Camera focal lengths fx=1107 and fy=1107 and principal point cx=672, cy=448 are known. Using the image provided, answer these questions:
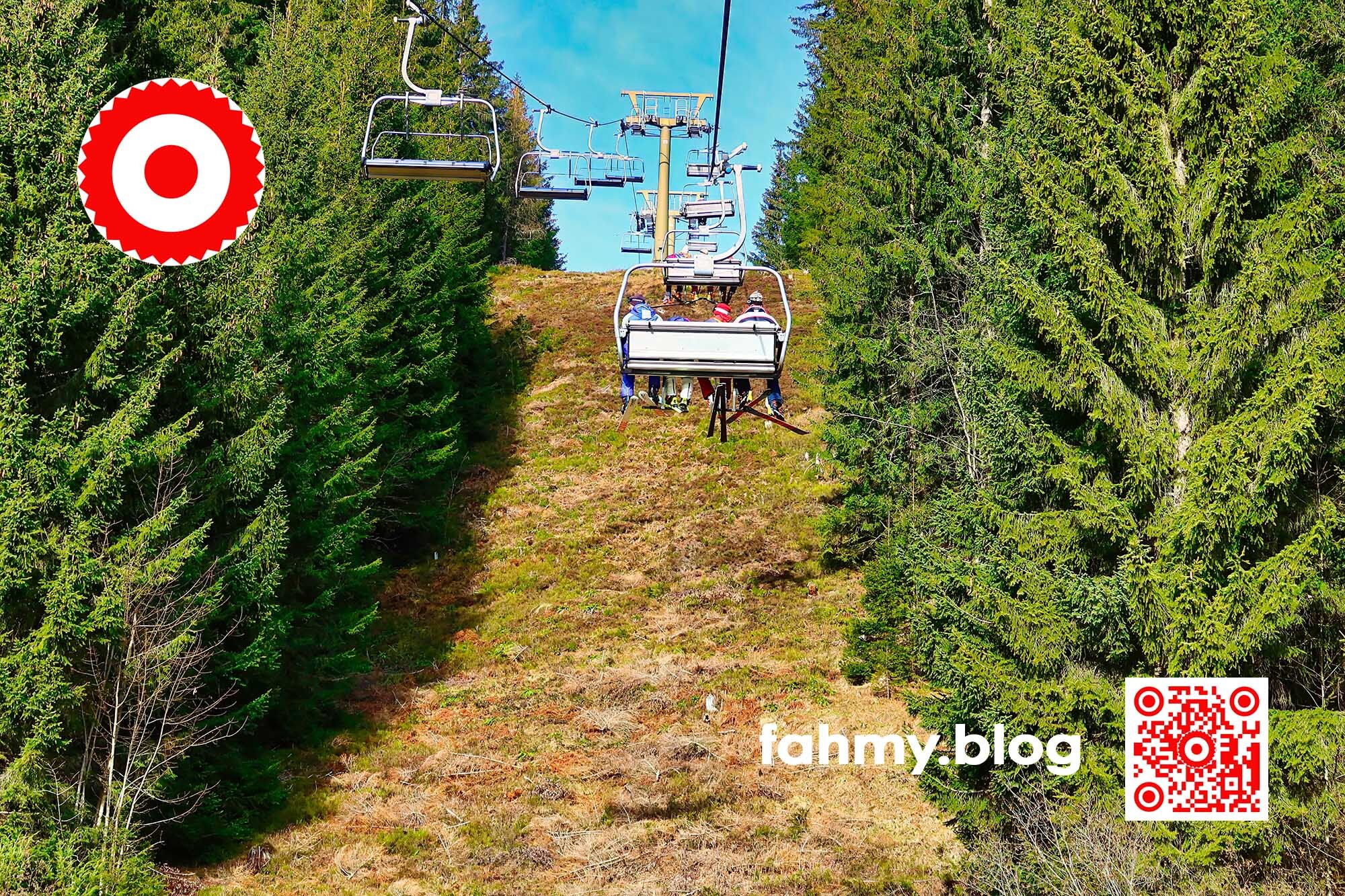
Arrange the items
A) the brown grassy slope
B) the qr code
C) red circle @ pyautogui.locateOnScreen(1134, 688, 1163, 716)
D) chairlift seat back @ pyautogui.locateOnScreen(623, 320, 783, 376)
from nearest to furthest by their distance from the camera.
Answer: the qr code < red circle @ pyautogui.locateOnScreen(1134, 688, 1163, 716) < chairlift seat back @ pyautogui.locateOnScreen(623, 320, 783, 376) < the brown grassy slope

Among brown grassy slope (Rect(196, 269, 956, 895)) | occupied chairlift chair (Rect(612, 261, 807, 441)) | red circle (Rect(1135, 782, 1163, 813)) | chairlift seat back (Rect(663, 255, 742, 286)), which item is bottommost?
brown grassy slope (Rect(196, 269, 956, 895))

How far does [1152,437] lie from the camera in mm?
10641

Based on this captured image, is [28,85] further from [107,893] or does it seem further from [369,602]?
[369,602]

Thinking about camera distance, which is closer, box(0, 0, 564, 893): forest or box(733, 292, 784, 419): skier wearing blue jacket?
box(733, 292, 784, 419): skier wearing blue jacket

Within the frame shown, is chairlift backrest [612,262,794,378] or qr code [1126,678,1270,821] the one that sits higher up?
chairlift backrest [612,262,794,378]

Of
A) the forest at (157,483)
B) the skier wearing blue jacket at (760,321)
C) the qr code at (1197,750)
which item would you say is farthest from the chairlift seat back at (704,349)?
the forest at (157,483)

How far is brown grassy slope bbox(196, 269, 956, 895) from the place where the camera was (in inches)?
586

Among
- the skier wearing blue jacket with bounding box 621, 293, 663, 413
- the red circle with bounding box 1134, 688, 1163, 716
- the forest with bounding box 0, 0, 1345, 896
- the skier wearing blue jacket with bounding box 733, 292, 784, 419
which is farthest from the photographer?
the skier wearing blue jacket with bounding box 621, 293, 663, 413

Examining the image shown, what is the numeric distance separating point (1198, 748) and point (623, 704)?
1153 centimetres

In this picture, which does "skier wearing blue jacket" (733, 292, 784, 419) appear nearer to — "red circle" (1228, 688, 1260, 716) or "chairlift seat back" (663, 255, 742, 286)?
"chairlift seat back" (663, 255, 742, 286)

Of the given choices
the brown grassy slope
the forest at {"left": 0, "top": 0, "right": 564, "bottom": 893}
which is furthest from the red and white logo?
the brown grassy slope

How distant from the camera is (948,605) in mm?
12562

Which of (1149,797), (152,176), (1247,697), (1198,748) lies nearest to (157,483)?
(152,176)

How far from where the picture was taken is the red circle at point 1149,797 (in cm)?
1019
